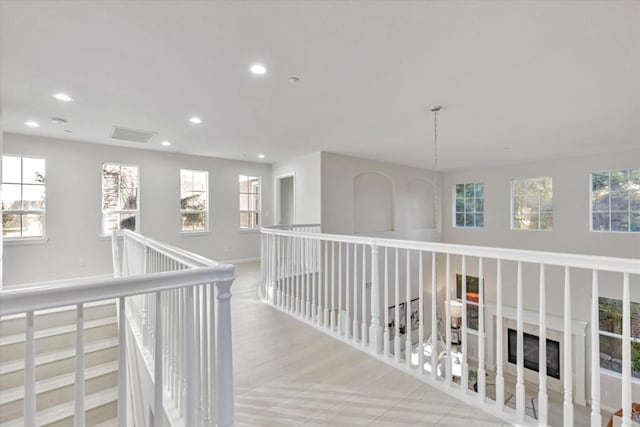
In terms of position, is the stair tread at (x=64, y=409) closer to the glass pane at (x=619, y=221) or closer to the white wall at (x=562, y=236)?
the white wall at (x=562, y=236)

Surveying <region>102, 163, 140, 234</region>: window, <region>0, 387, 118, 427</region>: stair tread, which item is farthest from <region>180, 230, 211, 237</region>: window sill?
<region>0, 387, 118, 427</region>: stair tread

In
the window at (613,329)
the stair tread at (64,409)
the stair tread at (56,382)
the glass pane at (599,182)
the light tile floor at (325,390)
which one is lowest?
the window at (613,329)

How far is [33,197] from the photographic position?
4883 mm

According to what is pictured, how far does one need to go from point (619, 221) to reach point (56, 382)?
382 inches

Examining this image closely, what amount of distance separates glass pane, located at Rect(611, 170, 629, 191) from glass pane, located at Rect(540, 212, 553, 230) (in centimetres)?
124

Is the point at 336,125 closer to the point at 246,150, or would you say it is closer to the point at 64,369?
the point at 246,150

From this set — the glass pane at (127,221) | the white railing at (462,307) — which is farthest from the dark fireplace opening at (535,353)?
the glass pane at (127,221)

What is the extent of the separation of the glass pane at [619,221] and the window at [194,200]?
8.81 m

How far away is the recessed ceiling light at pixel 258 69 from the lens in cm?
261

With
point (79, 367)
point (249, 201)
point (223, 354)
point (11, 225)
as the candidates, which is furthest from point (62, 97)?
point (249, 201)

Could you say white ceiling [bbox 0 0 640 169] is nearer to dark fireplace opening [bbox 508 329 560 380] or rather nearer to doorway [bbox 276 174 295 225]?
doorway [bbox 276 174 295 225]

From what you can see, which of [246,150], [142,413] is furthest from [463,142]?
[142,413]

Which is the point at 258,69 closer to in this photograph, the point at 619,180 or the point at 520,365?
the point at 520,365

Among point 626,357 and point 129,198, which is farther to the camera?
point 129,198
